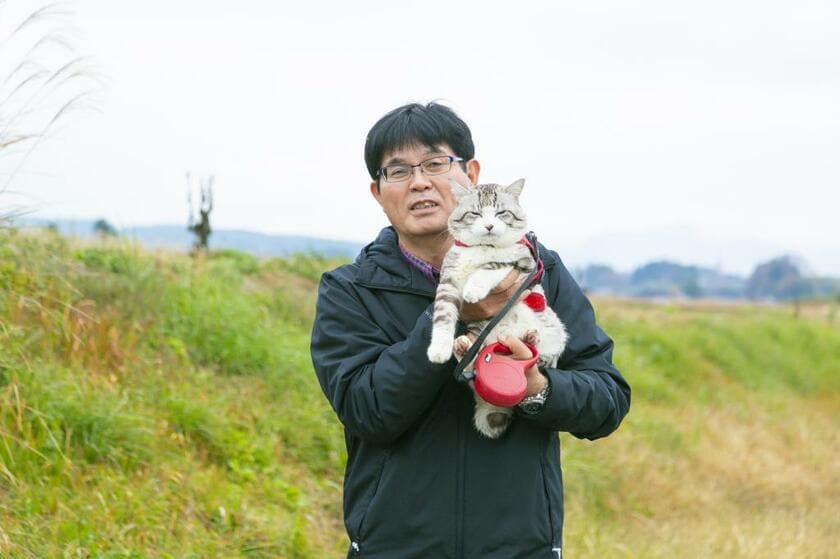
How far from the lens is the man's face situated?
294 centimetres

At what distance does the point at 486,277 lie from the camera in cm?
276

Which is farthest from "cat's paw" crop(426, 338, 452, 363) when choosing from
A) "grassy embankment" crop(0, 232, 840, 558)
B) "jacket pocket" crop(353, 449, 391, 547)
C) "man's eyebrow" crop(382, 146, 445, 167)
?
"grassy embankment" crop(0, 232, 840, 558)

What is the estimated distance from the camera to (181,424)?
225 inches

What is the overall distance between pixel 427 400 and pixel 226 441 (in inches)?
144

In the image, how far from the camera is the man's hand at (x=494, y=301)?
2732 mm

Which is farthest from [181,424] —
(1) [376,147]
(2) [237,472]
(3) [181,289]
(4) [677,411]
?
(4) [677,411]

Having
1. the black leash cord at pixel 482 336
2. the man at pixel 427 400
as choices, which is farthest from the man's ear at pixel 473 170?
the black leash cord at pixel 482 336

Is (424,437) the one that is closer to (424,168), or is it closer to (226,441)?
(424,168)

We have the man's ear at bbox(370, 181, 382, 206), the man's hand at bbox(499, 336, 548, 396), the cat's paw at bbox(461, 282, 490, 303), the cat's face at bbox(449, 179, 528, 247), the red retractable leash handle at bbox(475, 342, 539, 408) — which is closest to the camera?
the red retractable leash handle at bbox(475, 342, 539, 408)

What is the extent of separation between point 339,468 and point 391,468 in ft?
13.2

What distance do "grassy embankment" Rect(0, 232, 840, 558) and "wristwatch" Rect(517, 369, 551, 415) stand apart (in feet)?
7.90

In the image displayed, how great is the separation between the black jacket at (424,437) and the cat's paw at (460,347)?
4 centimetres

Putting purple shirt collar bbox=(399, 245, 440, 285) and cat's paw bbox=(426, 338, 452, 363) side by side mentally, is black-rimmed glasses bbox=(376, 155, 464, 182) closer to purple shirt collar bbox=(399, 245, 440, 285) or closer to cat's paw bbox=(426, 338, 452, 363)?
purple shirt collar bbox=(399, 245, 440, 285)

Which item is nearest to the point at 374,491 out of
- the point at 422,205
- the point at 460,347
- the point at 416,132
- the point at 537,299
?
the point at 460,347
